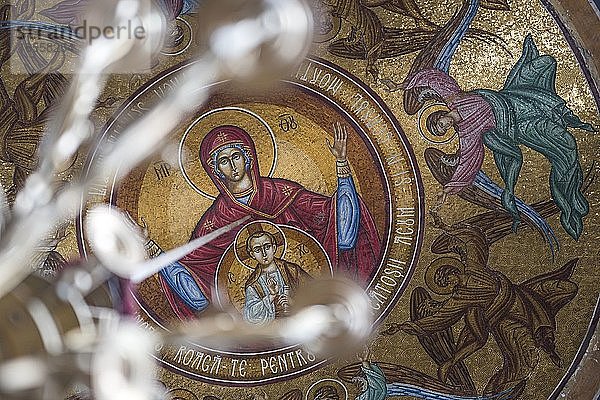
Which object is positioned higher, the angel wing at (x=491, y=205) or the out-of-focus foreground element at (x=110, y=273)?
the angel wing at (x=491, y=205)

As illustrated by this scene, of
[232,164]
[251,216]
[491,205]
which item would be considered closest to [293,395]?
[251,216]

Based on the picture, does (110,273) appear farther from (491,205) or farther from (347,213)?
(491,205)

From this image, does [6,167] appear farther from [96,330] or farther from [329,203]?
[96,330]

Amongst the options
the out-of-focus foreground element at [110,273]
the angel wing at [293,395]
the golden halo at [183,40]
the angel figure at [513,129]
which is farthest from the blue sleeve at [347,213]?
the out-of-focus foreground element at [110,273]

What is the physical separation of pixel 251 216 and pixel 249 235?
14 centimetres

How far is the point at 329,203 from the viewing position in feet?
24.9

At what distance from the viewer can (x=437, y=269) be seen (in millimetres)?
7445

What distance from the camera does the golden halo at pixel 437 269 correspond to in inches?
292

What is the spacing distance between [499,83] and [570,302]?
1626 mm

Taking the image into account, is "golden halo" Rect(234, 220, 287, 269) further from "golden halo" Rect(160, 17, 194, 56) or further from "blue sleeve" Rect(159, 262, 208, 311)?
"golden halo" Rect(160, 17, 194, 56)

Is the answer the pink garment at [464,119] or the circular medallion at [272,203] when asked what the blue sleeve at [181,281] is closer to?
the circular medallion at [272,203]

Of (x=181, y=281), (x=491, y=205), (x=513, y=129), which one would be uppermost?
(x=513, y=129)

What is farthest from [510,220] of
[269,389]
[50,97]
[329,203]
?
[50,97]

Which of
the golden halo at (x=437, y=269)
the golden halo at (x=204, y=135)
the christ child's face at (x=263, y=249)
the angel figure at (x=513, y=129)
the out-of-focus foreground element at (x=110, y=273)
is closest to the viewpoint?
the out-of-focus foreground element at (x=110, y=273)
